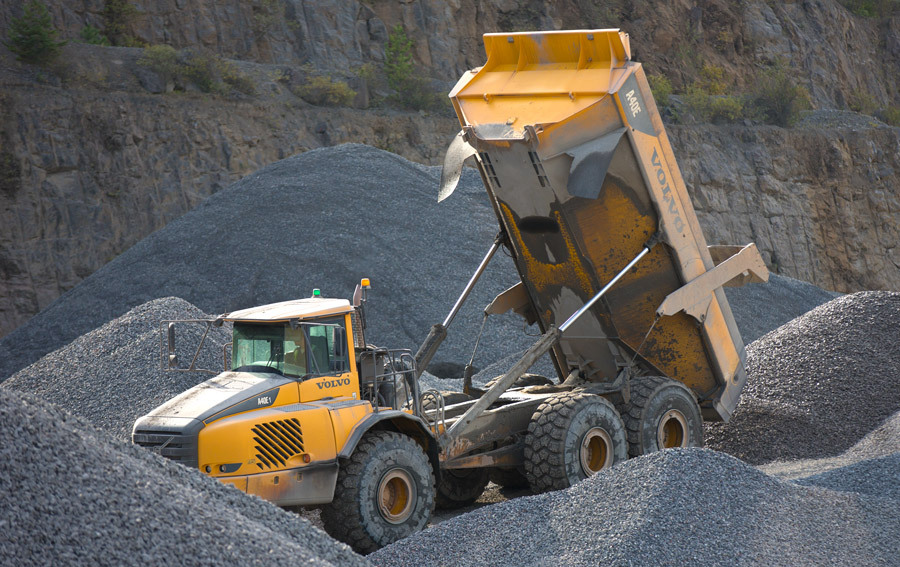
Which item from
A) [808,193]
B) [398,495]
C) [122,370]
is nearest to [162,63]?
[122,370]

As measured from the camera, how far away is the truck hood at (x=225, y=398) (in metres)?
5.86

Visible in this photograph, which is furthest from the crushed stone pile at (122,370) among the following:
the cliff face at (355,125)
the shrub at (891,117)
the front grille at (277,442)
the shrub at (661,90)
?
the shrub at (891,117)

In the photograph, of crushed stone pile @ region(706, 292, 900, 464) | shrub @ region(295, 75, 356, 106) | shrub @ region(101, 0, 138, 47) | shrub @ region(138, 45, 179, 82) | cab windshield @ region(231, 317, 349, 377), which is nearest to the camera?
cab windshield @ region(231, 317, 349, 377)

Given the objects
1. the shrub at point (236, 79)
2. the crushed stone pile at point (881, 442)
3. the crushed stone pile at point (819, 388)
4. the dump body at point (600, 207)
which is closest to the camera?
the dump body at point (600, 207)

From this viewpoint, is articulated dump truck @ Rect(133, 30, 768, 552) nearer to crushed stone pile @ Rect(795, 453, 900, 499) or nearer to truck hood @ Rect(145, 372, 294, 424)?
truck hood @ Rect(145, 372, 294, 424)

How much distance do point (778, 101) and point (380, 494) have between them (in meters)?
29.6

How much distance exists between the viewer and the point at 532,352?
7496 mm

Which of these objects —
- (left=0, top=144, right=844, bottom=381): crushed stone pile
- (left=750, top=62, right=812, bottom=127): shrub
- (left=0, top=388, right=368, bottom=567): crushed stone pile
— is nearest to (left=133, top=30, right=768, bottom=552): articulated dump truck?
(left=0, top=388, right=368, bottom=567): crushed stone pile

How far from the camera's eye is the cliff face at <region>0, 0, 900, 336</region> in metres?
21.9

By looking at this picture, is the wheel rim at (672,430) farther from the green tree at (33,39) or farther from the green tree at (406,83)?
the green tree at (406,83)

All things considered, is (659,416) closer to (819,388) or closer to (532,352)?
(532,352)

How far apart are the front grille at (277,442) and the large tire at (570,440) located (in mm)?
2202

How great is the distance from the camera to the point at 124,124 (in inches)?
900

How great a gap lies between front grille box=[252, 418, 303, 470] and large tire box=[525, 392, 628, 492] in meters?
2.20
